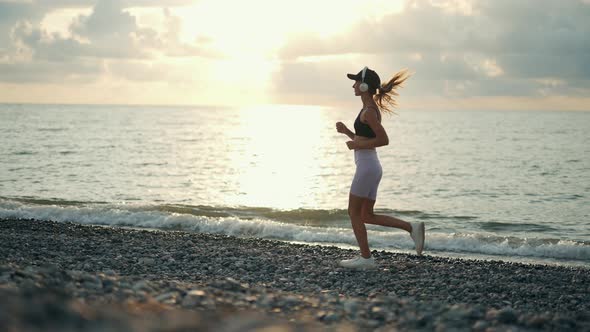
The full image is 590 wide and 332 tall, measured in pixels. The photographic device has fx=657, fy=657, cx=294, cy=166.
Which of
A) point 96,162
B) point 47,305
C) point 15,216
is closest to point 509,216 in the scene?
point 15,216

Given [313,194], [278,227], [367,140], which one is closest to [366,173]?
[367,140]

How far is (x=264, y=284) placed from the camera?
355 inches

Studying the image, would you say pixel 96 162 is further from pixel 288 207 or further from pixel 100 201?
pixel 288 207

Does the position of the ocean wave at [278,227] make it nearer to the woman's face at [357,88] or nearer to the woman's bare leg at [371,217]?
the woman's bare leg at [371,217]

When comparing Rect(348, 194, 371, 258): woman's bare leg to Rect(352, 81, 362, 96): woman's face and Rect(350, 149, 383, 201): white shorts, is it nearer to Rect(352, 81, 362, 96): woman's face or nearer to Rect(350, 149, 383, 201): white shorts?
Rect(350, 149, 383, 201): white shorts

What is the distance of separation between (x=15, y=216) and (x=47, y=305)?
612 inches

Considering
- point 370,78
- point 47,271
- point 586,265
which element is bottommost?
point 586,265

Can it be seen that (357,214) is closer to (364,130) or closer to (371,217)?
(371,217)

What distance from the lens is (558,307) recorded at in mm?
8344

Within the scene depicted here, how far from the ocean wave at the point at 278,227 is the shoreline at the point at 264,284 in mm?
2122

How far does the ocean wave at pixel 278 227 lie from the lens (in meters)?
14.9

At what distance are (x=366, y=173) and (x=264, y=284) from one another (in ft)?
6.95

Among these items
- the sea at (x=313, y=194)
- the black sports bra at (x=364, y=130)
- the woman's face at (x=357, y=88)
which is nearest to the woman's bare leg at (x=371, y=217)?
the black sports bra at (x=364, y=130)

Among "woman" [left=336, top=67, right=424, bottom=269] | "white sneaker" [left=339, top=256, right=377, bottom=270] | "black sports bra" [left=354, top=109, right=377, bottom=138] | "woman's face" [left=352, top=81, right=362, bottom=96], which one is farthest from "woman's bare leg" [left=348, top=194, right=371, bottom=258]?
"woman's face" [left=352, top=81, right=362, bottom=96]
